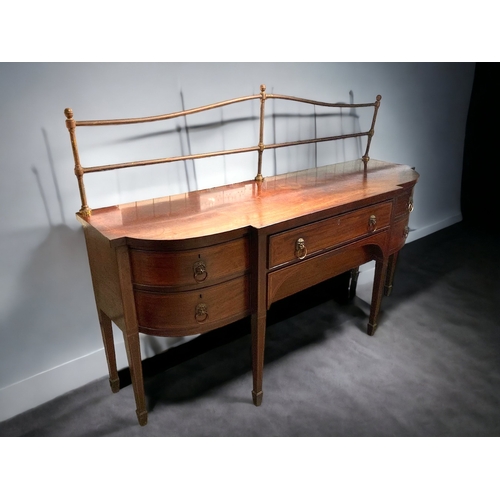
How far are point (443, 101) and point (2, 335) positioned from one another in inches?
115

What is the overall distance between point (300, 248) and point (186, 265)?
410mm

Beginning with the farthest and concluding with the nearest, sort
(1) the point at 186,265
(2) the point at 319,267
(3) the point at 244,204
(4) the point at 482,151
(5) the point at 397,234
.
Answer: (4) the point at 482,151, (5) the point at 397,234, (2) the point at 319,267, (3) the point at 244,204, (1) the point at 186,265

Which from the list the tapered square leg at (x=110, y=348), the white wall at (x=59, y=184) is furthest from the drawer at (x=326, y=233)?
the tapered square leg at (x=110, y=348)

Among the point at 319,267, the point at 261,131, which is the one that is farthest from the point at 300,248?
the point at 261,131

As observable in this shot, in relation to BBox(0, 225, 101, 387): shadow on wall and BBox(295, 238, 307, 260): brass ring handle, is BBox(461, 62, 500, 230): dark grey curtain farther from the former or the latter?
BBox(0, 225, 101, 387): shadow on wall

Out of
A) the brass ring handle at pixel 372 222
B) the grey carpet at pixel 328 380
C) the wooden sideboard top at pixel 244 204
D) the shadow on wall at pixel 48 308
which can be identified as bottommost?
the grey carpet at pixel 328 380

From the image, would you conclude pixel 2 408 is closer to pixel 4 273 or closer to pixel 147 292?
pixel 4 273

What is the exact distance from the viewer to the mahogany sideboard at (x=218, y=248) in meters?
1.28

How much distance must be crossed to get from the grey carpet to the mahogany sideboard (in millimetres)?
123

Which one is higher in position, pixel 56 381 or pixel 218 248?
pixel 218 248

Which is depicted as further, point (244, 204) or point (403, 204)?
point (403, 204)

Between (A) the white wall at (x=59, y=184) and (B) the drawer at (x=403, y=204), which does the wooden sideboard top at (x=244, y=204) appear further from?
(A) the white wall at (x=59, y=184)

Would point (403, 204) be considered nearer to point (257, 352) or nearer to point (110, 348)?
point (257, 352)

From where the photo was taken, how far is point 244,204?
1.55m
